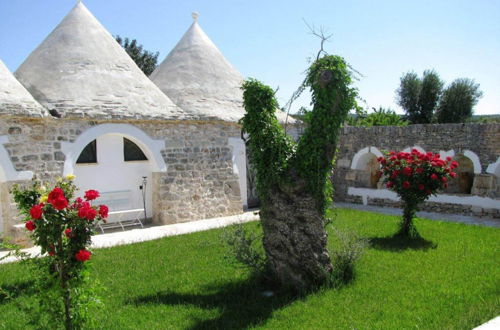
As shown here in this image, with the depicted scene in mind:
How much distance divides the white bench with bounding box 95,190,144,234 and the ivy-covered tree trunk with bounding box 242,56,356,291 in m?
5.50

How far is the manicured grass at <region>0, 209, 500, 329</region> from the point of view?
4.54 metres

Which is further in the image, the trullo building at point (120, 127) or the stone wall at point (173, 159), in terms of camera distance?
the trullo building at point (120, 127)

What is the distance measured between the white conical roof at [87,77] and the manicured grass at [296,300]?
3439 millimetres

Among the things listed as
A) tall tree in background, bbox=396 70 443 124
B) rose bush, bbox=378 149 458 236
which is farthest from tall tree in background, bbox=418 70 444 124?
rose bush, bbox=378 149 458 236

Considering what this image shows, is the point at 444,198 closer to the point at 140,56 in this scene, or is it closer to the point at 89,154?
the point at 89,154

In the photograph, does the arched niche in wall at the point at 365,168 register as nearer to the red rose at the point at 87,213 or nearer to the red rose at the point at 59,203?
the red rose at the point at 87,213

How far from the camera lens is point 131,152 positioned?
35.2ft

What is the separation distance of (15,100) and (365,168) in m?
9.85

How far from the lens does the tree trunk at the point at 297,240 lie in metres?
5.29

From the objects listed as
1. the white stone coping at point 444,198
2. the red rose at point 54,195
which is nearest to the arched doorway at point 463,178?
the white stone coping at point 444,198

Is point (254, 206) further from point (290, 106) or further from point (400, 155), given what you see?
point (290, 106)

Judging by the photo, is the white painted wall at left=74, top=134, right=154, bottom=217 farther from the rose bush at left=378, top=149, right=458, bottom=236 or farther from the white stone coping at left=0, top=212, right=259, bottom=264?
the rose bush at left=378, top=149, right=458, bottom=236

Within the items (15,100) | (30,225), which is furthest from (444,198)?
(30,225)

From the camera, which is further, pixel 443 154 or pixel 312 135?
pixel 443 154
